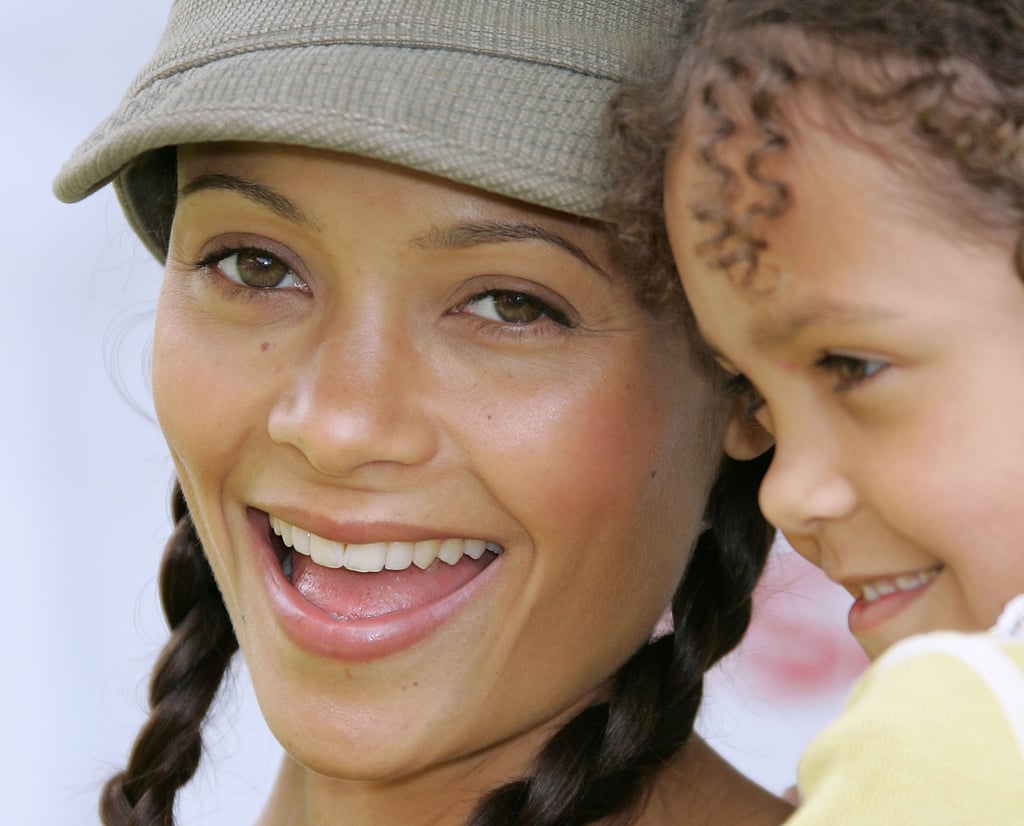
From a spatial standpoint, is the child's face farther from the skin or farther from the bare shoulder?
the bare shoulder

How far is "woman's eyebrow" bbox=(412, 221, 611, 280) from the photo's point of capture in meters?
1.34

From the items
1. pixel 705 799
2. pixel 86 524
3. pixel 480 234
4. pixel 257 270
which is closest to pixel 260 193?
pixel 257 270

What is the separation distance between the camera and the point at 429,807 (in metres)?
1.61

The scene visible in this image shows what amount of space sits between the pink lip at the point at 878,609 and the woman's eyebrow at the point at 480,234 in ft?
1.31

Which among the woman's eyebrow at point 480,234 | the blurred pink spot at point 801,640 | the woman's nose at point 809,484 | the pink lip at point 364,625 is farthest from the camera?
the blurred pink spot at point 801,640

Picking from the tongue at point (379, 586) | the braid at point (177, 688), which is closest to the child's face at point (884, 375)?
the tongue at point (379, 586)

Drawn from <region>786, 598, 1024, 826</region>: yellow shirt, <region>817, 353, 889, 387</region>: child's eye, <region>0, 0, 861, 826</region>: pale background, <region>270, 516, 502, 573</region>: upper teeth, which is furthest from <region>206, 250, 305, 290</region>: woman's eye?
<region>0, 0, 861, 826</region>: pale background

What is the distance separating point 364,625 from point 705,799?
1.25 feet

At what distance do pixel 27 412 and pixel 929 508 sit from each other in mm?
1922

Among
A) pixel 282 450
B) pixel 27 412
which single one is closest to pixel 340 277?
pixel 282 450

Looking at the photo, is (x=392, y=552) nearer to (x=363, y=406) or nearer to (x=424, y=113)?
(x=363, y=406)

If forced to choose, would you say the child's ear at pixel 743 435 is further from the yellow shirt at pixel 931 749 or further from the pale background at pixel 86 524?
the pale background at pixel 86 524

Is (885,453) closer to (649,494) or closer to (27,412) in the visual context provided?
(649,494)

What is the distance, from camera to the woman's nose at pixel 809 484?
1.23 m
